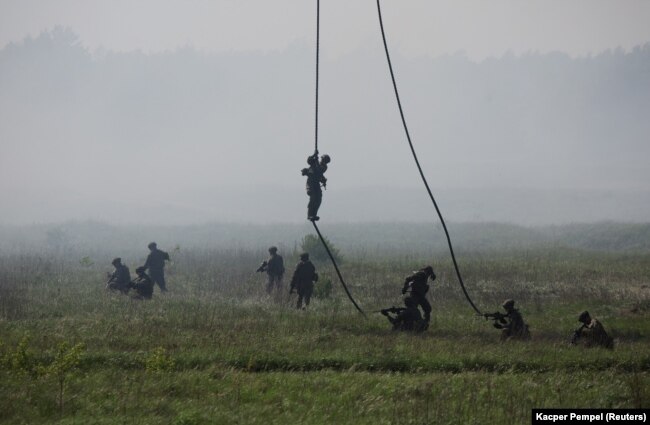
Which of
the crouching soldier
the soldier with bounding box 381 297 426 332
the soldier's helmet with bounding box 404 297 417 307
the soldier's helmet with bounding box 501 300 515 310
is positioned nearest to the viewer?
the soldier's helmet with bounding box 501 300 515 310

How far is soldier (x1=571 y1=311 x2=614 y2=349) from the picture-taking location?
15.3 meters

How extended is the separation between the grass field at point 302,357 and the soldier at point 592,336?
52 centimetres

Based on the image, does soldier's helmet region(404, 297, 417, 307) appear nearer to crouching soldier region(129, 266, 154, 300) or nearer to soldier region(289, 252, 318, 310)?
soldier region(289, 252, 318, 310)

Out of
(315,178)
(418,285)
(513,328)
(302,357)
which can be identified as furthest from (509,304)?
(315,178)

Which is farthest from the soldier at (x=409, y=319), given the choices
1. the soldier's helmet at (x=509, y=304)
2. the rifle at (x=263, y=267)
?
the rifle at (x=263, y=267)

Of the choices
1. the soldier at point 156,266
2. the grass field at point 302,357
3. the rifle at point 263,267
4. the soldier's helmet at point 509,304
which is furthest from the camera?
the soldier at point 156,266

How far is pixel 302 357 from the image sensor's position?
13875 mm

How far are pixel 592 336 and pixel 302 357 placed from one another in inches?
245

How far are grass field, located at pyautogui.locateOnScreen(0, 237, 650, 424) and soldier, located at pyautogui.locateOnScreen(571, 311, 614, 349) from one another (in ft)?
1.72

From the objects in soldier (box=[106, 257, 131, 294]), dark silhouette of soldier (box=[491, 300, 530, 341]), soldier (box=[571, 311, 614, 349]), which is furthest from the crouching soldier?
soldier (box=[571, 311, 614, 349])

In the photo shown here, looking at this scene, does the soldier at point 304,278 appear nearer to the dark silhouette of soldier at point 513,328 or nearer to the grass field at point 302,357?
the grass field at point 302,357

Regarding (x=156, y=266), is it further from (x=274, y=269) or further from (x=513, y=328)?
(x=513, y=328)

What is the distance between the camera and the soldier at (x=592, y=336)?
15305 mm

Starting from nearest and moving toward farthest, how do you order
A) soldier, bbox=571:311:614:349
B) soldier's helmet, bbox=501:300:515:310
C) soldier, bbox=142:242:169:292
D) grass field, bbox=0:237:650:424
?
grass field, bbox=0:237:650:424 < soldier, bbox=571:311:614:349 < soldier's helmet, bbox=501:300:515:310 < soldier, bbox=142:242:169:292
